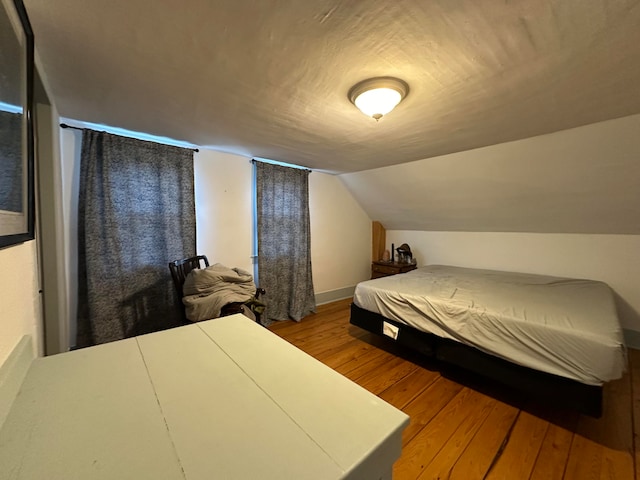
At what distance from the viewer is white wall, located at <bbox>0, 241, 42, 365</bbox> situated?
688 mm

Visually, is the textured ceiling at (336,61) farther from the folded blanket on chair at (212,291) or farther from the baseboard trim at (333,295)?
the baseboard trim at (333,295)

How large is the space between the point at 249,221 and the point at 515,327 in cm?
270

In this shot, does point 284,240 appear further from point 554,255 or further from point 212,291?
point 554,255

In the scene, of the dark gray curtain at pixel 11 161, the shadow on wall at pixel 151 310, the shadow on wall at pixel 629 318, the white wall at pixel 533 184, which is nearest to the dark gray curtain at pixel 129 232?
the shadow on wall at pixel 151 310

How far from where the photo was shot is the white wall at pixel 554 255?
2531mm

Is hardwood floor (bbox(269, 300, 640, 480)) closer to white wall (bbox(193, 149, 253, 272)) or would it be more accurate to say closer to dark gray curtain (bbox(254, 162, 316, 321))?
dark gray curtain (bbox(254, 162, 316, 321))

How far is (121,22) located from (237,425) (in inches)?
58.3

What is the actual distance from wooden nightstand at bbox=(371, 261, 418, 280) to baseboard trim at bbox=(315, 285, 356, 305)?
1.74 feet

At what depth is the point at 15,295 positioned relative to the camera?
823mm

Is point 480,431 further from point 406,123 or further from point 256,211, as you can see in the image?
point 256,211

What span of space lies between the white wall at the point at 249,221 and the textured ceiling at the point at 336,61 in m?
0.79

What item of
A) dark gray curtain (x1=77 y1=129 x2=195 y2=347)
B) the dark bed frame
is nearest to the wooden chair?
dark gray curtain (x1=77 y1=129 x2=195 y2=347)

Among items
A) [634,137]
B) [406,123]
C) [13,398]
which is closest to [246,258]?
[406,123]

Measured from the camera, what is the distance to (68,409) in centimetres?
57
